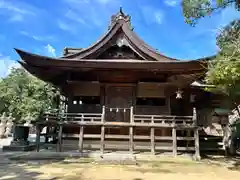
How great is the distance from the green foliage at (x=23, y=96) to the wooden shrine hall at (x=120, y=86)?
591cm

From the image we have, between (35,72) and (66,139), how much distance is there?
14.9 ft

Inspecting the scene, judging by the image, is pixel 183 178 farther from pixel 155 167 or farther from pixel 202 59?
pixel 202 59

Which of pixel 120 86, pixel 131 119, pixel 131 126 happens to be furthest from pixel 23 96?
pixel 131 126

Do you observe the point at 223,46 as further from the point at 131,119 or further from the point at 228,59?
the point at 131,119

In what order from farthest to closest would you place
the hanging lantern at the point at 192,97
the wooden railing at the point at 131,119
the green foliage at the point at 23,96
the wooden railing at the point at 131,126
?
the green foliage at the point at 23,96 < the hanging lantern at the point at 192,97 < the wooden railing at the point at 131,119 < the wooden railing at the point at 131,126

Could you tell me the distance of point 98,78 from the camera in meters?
14.7

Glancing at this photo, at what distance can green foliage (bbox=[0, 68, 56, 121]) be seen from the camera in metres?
20.5

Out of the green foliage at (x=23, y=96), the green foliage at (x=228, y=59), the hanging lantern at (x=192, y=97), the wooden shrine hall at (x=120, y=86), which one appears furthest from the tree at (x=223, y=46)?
the green foliage at (x=23, y=96)

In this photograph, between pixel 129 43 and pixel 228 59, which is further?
pixel 129 43

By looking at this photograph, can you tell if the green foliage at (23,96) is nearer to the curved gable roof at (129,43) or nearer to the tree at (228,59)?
the curved gable roof at (129,43)

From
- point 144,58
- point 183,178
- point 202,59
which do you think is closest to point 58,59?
point 144,58

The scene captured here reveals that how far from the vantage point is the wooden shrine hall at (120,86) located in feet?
43.8

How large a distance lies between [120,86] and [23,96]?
1070 cm

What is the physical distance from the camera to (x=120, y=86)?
1482cm
